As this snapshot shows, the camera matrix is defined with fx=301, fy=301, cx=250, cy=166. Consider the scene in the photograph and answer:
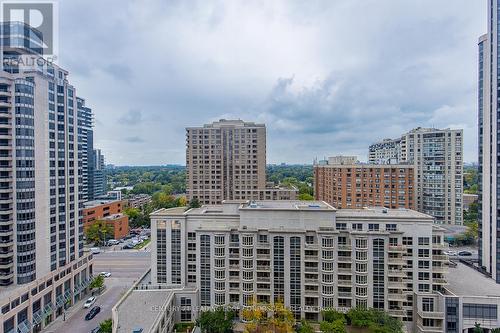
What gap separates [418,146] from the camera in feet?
297

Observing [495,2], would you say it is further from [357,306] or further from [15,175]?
[15,175]

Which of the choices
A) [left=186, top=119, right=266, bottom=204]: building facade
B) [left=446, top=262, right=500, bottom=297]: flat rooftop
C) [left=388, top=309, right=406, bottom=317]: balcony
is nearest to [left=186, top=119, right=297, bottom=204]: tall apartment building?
[left=186, top=119, right=266, bottom=204]: building facade

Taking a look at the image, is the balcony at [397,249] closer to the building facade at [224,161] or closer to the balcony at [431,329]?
the balcony at [431,329]

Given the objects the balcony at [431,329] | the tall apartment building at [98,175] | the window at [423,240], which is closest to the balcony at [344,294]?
the balcony at [431,329]

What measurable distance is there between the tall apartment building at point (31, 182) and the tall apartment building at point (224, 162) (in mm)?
53033

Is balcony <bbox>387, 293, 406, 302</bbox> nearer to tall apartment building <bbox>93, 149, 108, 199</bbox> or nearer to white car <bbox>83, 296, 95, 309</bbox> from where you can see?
white car <bbox>83, 296, 95, 309</bbox>

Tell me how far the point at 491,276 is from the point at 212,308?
3985cm

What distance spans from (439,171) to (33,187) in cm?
9440

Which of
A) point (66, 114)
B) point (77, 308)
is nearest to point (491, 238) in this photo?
point (77, 308)

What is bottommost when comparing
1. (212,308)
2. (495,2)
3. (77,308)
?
(77,308)

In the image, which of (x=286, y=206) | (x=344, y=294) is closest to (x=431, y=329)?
(x=344, y=294)

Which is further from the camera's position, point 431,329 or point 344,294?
point 344,294

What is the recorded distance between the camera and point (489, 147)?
4541 cm

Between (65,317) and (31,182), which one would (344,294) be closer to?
(65,317)
